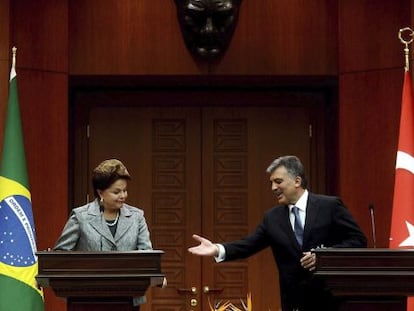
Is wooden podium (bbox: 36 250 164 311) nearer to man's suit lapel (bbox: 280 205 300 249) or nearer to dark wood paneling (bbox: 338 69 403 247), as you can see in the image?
man's suit lapel (bbox: 280 205 300 249)

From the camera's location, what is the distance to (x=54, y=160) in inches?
296

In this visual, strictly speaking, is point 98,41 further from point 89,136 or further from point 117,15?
point 89,136

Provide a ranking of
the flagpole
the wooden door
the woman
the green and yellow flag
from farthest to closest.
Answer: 1. the wooden door
2. the flagpole
3. the green and yellow flag
4. the woman

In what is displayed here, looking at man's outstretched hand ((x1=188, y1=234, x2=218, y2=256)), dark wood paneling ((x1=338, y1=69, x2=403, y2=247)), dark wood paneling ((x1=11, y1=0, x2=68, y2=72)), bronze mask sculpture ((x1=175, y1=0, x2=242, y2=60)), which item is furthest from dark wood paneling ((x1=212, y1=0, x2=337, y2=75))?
man's outstretched hand ((x1=188, y1=234, x2=218, y2=256))

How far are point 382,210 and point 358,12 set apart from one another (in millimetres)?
1457

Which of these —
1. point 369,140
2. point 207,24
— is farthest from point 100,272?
point 369,140

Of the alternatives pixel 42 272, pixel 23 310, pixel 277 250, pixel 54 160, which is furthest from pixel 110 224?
pixel 54 160

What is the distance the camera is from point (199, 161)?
26.4 feet

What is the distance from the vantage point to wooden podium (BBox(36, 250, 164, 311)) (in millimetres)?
4812

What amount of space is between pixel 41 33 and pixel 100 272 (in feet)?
10.4

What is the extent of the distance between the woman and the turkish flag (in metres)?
2.16

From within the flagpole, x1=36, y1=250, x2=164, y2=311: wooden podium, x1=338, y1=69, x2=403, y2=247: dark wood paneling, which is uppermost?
the flagpole

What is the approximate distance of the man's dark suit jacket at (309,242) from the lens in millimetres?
5215

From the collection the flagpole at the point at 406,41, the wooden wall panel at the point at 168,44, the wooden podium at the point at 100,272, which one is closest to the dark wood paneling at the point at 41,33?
the wooden wall panel at the point at 168,44
